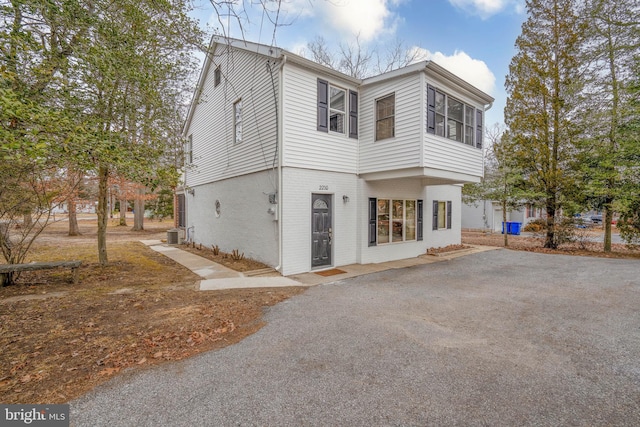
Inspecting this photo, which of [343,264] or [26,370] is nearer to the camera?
[26,370]

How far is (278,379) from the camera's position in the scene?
296cm

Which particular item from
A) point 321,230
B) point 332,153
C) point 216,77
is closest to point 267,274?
point 321,230

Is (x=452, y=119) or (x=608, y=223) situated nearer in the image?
(x=452, y=119)

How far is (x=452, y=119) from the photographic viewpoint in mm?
8883

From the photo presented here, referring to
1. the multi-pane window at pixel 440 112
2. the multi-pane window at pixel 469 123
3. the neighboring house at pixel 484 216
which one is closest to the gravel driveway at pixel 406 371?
the multi-pane window at pixel 440 112

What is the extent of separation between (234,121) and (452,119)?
6948 millimetres

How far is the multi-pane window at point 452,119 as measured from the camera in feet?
26.3

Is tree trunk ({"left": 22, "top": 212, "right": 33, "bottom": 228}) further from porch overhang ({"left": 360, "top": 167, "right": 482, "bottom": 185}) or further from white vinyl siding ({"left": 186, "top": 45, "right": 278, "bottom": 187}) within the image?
porch overhang ({"left": 360, "top": 167, "right": 482, "bottom": 185})

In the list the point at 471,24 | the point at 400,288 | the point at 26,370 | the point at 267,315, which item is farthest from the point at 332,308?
the point at 471,24

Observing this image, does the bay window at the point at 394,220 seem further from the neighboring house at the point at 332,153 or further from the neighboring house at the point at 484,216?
the neighboring house at the point at 484,216

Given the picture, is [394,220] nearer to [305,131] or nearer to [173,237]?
[305,131]

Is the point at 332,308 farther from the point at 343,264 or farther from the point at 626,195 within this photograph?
the point at 626,195

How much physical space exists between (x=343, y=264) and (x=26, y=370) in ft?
22.3

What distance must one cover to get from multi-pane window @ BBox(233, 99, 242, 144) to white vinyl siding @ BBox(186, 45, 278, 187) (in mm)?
100
